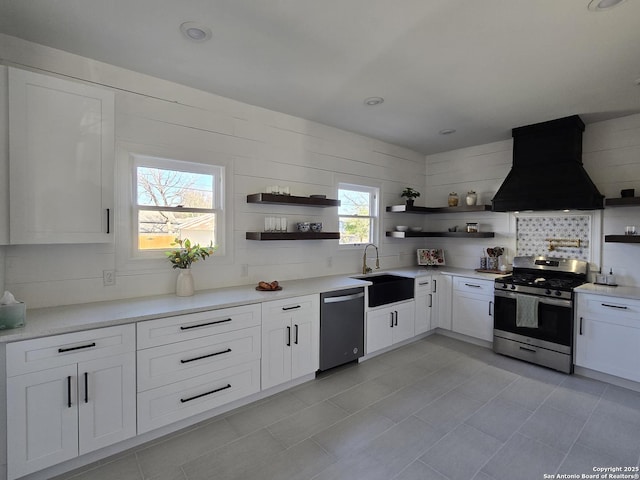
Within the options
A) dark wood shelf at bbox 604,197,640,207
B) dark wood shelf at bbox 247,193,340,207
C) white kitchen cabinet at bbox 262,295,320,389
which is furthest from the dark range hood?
white kitchen cabinet at bbox 262,295,320,389

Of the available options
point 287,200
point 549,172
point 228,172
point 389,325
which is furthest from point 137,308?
point 549,172

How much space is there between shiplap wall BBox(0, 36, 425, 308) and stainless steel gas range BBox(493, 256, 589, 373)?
163cm

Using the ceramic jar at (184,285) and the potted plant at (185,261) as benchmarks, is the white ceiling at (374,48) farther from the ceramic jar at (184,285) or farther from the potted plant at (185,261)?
the ceramic jar at (184,285)

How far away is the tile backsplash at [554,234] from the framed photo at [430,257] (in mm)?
1016

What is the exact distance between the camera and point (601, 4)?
1.73 meters

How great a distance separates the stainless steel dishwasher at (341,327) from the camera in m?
3.12

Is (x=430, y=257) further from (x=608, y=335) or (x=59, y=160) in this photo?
(x=59, y=160)

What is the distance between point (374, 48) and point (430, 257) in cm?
331

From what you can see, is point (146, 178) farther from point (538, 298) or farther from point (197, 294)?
point (538, 298)

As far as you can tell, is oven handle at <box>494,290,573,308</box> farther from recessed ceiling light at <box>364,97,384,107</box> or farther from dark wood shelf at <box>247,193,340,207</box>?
recessed ceiling light at <box>364,97,384,107</box>

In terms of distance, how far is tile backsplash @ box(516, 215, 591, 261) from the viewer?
3648mm

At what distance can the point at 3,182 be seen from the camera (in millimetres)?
1887

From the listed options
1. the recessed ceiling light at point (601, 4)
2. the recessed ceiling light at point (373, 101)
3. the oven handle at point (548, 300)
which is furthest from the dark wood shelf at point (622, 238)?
the recessed ceiling light at point (373, 101)

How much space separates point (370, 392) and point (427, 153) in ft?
12.5
